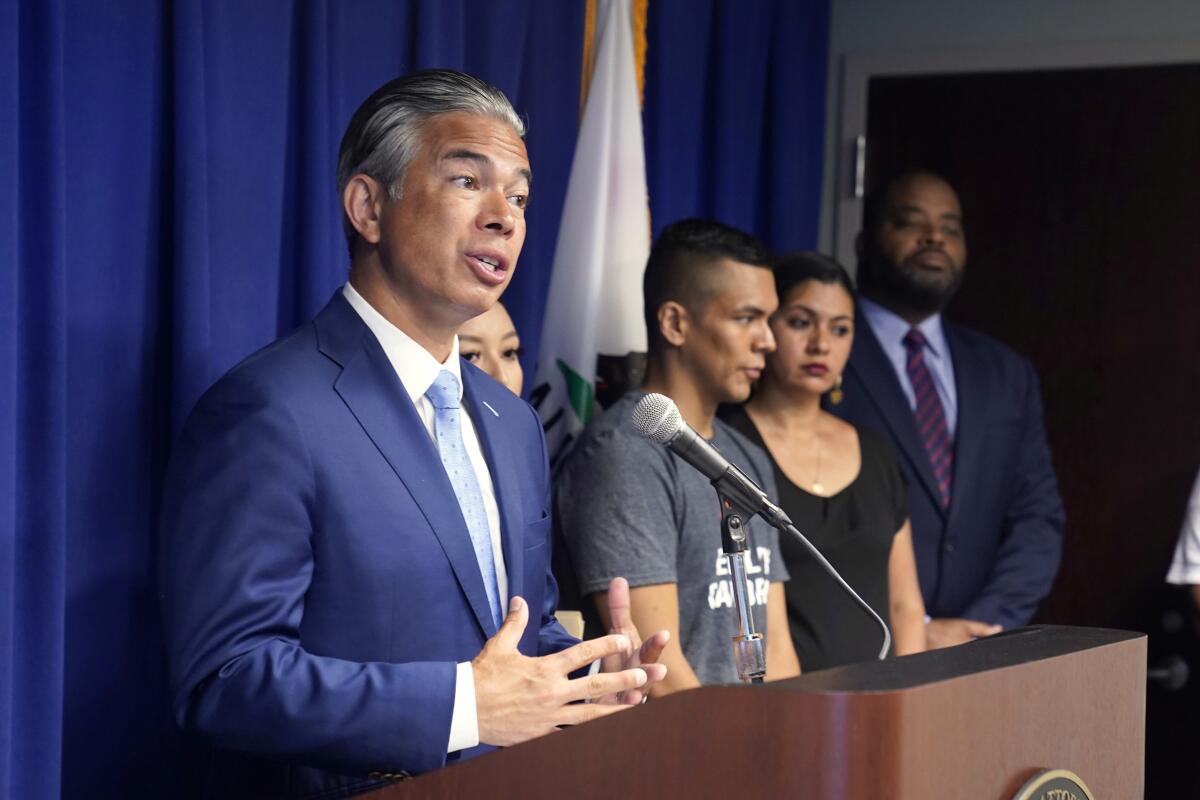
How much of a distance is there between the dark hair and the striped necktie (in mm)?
516

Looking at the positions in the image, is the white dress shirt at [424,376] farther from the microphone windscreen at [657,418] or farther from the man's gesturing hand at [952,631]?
the man's gesturing hand at [952,631]

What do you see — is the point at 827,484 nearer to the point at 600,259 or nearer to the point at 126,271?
the point at 600,259

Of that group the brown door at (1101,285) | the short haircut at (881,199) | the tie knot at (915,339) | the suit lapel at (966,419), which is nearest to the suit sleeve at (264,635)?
the suit lapel at (966,419)

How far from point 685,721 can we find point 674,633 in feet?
3.66

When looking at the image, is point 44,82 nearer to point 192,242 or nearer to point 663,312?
point 192,242

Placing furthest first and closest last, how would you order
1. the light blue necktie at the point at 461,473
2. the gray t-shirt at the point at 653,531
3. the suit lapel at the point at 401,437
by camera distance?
1. the gray t-shirt at the point at 653,531
2. the light blue necktie at the point at 461,473
3. the suit lapel at the point at 401,437

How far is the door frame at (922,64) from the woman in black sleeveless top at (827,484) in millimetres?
1414

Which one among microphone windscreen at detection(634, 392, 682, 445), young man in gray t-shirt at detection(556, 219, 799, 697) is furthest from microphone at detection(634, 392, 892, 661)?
young man in gray t-shirt at detection(556, 219, 799, 697)

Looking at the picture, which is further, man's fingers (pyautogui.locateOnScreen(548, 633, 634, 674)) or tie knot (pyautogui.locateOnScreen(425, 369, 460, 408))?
tie knot (pyautogui.locateOnScreen(425, 369, 460, 408))

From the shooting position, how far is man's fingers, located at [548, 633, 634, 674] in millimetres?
1457

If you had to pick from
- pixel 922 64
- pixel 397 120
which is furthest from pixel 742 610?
pixel 922 64

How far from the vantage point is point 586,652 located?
146 cm

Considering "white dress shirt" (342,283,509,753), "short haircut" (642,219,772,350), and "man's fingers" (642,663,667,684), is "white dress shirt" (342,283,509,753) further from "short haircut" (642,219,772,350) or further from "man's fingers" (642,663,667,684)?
"short haircut" (642,219,772,350)

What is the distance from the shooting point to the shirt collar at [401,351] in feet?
5.77
